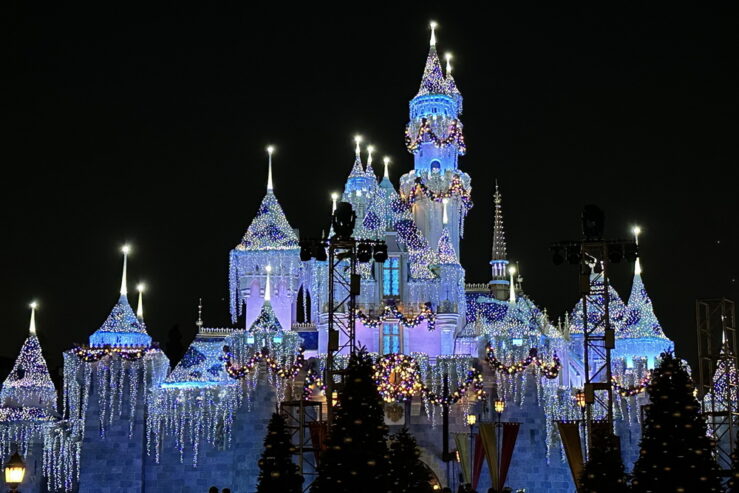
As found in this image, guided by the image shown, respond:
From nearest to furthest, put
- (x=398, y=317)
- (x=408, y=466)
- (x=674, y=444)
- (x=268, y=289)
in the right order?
1. (x=674, y=444)
2. (x=408, y=466)
3. (x=268, y=289)
4. (x=398, y=317)

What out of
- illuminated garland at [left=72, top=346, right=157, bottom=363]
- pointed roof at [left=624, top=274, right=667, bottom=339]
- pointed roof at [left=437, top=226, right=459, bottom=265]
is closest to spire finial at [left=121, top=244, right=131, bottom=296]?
illuminated garland at [left=72, top=346, right=157, bottom=363]

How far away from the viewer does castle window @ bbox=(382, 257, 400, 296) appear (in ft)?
125

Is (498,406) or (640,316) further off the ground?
(640,316)

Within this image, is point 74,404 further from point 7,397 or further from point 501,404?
point 501,404

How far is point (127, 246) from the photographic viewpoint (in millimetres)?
37812

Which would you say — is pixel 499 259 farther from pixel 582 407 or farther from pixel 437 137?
pixel 582 407

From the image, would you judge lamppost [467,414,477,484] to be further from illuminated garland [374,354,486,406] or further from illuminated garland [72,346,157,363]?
illuminated garland [72,346,157,363]

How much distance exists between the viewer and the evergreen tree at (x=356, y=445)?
690 inches

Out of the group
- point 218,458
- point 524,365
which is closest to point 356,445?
point 524,365

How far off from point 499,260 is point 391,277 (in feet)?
47.3

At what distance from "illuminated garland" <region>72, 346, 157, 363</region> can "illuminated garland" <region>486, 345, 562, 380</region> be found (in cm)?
1077

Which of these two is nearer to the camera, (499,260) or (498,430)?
(498,430)

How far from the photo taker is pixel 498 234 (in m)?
53.2

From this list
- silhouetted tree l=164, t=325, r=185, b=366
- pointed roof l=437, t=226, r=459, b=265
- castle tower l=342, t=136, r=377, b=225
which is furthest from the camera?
silhouetted tree l=164, t=325, r=185, b=366
